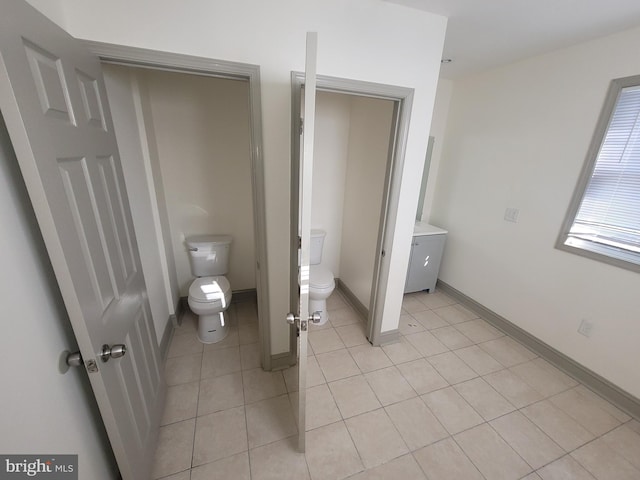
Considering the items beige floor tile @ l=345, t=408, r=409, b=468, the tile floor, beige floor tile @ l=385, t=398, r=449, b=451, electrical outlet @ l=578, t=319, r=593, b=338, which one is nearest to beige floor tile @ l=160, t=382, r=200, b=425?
the tile floor

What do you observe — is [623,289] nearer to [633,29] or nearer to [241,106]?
[633,29]

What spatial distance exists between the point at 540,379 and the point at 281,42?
2.85 metres

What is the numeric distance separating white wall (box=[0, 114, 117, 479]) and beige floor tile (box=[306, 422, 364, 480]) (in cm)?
97

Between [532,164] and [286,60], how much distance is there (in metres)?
2.13

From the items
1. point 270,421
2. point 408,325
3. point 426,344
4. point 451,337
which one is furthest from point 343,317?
point 270,421

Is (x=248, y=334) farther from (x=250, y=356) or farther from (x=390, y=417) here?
(x=390, y=417)

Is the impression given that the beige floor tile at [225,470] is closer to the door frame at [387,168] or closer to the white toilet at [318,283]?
the door frame at [387,168]

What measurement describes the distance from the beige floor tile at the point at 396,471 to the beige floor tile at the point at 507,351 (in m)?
1.23

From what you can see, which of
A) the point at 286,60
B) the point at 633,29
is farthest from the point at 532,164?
the point at 286,60

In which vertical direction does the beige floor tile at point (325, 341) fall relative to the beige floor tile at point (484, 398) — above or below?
above

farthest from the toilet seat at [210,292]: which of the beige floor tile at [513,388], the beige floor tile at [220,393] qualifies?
the beige floor tile at [513,388]

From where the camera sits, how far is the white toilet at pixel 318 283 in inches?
89.0

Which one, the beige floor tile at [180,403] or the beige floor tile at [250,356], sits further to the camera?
the beige floor tile at [250,356]

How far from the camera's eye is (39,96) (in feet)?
2.22
